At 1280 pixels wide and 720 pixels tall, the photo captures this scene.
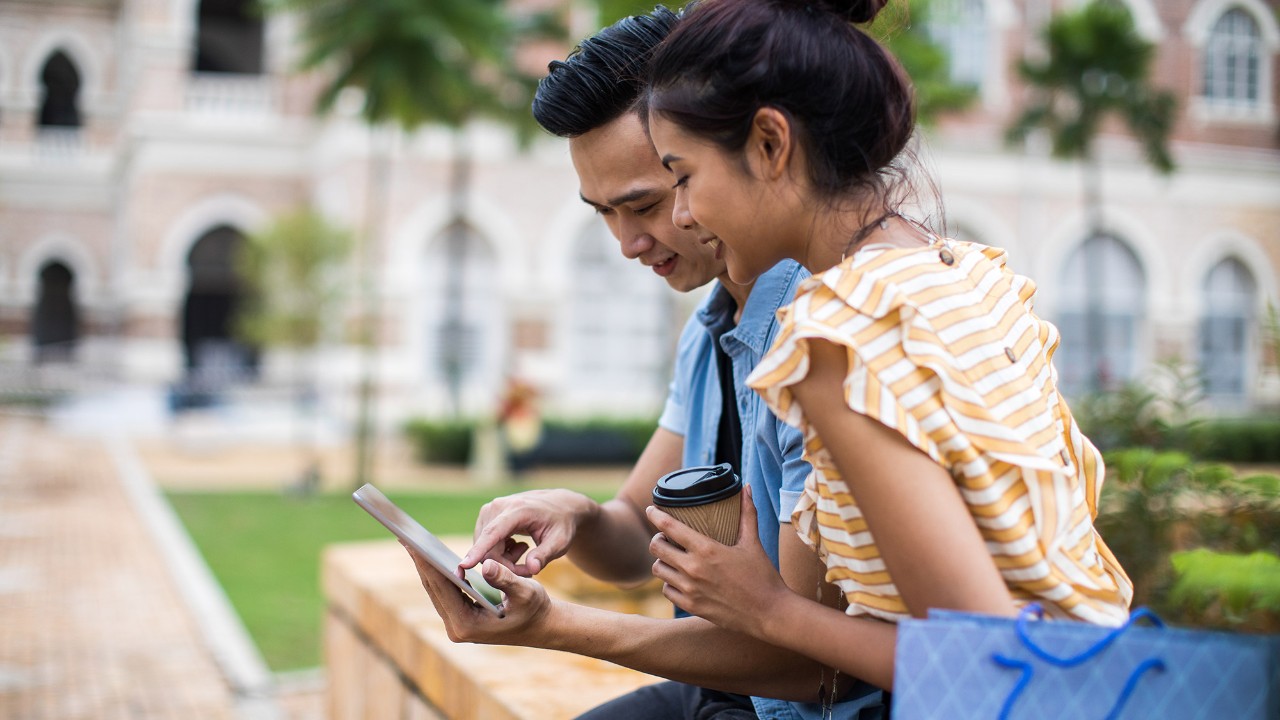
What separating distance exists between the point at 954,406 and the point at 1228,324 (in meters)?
22.6

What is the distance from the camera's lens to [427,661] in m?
2.64

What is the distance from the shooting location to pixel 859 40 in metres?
1.25

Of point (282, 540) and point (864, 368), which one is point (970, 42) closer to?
point (282, 540)

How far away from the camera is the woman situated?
1.08 m

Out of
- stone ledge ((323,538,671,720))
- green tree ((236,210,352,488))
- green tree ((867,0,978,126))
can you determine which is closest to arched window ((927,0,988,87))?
green tree ((867,0,978,126))

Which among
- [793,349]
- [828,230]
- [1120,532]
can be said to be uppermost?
[828,230]

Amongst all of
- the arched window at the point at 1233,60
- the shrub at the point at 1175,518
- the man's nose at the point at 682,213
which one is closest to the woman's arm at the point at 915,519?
the man's nose at the point at 682,213

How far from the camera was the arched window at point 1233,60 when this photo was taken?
1717 centimetres

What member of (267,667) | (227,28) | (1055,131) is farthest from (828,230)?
(227,28)

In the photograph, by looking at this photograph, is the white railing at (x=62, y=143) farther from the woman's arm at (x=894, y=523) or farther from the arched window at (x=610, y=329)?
the woman's arm at (x=894, y=523)

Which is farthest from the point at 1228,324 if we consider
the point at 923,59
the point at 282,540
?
the point at 282,540

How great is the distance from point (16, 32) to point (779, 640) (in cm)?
2729

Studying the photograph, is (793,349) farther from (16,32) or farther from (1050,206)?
(16,32)

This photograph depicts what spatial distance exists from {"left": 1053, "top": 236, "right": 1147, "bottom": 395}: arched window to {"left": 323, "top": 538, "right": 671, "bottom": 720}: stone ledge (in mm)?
17901
